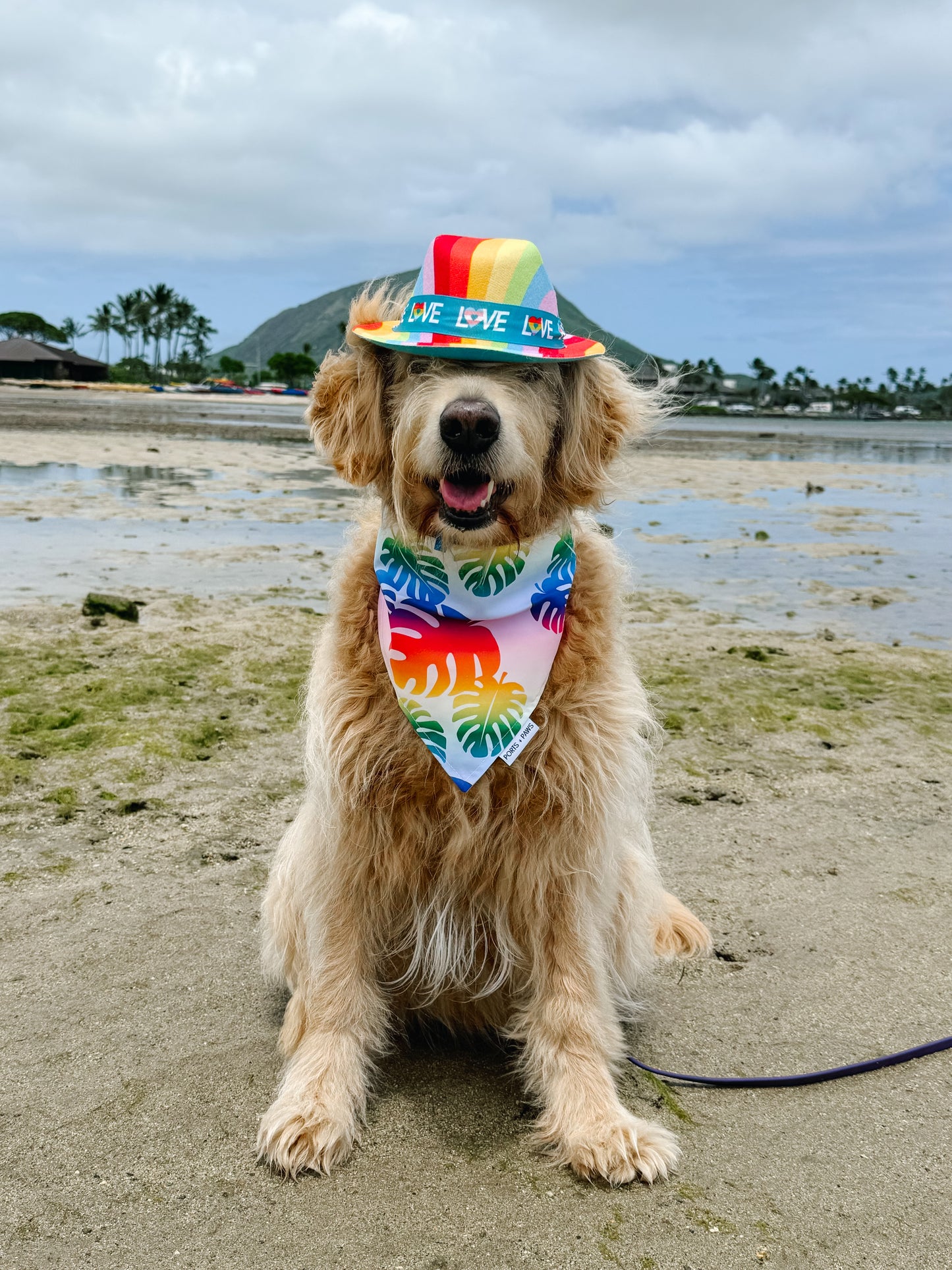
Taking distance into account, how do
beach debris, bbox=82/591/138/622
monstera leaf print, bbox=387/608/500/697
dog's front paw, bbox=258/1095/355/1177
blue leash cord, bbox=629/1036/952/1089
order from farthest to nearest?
beach debris, bbox=82/591/138/622 → blue leash cord, bbox=629/1036/952/1089 → monstera leaf print, bbox=387/608/500/697 → dog's front paw, bbox=258/1095/355/1177

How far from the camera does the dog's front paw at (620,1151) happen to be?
2539mm

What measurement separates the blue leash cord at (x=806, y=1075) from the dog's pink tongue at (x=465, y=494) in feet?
5.70

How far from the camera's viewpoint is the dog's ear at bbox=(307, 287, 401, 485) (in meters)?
2.91

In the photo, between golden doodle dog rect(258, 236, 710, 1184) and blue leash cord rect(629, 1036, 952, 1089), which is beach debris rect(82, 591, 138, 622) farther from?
blue leash cord rect(629, 1036, 952, 1089)

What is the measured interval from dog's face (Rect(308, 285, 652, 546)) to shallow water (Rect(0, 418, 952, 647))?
5.04 feet

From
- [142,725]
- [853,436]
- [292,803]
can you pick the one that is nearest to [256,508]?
[142,725]

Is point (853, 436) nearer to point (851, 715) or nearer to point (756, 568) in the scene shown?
point (756, 568)

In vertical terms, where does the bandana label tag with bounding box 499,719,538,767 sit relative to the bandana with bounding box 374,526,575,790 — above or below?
below

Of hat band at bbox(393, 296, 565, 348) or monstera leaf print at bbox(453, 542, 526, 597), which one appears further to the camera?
monstera leaf print at bbox(453, 542, 526, 597)

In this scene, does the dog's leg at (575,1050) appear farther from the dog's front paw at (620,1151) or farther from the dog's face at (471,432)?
the dog's face at (471,432)

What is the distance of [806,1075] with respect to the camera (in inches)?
114

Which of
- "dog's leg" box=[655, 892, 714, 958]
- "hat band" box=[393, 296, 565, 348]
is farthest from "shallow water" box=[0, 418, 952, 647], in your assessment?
"hat band" box=[393, 296, 565, 348]

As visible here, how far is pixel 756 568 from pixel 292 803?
750 cm

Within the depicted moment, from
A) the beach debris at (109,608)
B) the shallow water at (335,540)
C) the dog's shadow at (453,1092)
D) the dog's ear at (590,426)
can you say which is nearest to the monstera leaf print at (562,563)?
the dog's ear at (590,426)
